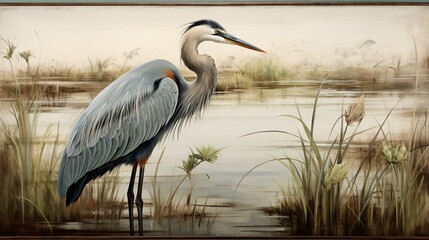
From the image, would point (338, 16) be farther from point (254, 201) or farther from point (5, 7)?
point (5, 7)

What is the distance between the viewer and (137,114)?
177 cm

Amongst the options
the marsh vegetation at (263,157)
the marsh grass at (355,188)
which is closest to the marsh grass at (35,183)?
the marsh vegetation at (263,157)

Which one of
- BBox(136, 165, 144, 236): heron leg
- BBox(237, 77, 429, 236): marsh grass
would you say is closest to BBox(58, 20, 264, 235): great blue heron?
BBox(136, 165, 144, 236): heron leg

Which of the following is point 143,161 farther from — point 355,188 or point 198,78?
point 355,188

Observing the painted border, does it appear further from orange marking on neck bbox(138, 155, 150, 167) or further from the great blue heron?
orange marking on neck bbox(138, 155, 150, 167)

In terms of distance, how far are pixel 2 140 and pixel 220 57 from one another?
84 cm

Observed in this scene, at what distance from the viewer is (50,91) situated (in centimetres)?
182

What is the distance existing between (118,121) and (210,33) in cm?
46

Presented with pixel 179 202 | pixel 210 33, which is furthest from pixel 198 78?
pixel 179 202

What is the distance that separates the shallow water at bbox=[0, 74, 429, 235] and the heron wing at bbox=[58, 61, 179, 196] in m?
0.06

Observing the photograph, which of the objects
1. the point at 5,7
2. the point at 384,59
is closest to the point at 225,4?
the point at 384,59

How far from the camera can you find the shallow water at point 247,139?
5.91 feet

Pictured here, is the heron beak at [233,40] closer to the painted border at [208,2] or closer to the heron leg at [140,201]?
the painted border at [208,2]

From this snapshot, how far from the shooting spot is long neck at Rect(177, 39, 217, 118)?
5.89 feet
